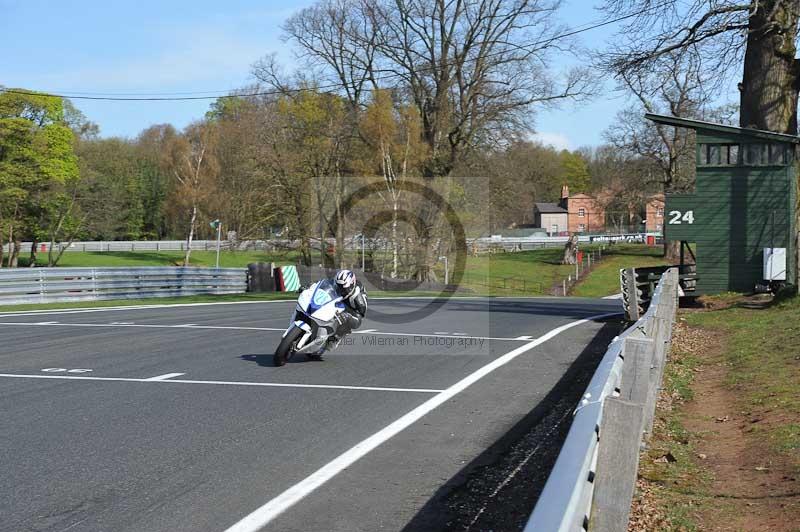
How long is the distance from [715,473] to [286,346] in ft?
21.8

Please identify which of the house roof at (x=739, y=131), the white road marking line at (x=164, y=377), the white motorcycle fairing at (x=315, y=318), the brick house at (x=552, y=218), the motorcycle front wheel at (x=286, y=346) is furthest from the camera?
the brick house at (x=552, y=218)

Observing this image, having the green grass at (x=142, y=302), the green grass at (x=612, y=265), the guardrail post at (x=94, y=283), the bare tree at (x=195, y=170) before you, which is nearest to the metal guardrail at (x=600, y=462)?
the green grass at (x=142, y=302)

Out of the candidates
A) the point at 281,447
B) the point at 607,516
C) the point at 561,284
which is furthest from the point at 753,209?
the point at 561,284

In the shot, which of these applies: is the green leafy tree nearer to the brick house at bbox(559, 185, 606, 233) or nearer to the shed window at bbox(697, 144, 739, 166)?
the shed window at bbox(697, 144, 739, 166)

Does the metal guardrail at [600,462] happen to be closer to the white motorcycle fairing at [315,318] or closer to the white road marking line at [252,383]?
the white road marking line at [252,383]

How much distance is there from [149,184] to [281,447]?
310 ft

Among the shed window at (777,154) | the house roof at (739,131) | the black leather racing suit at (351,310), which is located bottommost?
the black leather racing suit at (351,310)

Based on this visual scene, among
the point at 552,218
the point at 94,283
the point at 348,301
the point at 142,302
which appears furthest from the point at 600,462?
the point at 552,218

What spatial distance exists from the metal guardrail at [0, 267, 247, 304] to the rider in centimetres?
1628

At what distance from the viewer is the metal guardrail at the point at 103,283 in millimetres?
25562

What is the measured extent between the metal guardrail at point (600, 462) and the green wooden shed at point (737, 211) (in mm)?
21665

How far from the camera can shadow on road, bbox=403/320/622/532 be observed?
5.44 metres

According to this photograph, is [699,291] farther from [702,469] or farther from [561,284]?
[561,284]

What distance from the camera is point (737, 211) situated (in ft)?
86.0
